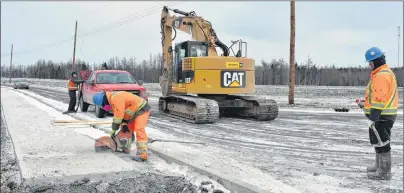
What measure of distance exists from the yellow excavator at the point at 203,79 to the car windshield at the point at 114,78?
1.48 m

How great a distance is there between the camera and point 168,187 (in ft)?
19.9

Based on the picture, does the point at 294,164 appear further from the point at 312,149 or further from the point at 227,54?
the point at 227,54

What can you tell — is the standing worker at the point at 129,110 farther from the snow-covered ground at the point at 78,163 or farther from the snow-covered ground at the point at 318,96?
the snow-covered ground at the point at 318,96

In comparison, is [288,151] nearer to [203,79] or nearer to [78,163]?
[78,163]

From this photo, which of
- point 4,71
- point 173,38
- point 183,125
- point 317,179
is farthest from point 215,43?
point 4,71

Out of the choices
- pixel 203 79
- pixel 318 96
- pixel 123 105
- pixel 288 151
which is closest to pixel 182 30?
pixel 203 79

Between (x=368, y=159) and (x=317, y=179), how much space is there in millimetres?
2186

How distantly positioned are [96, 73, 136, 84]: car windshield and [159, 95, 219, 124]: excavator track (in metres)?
1.65

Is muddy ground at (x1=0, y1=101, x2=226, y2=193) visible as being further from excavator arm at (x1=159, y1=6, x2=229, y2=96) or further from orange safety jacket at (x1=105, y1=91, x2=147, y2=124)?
excavator arm at (x1=159, y1=6, x2=229, y2=96)

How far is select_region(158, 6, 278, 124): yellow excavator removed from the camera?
1404cm

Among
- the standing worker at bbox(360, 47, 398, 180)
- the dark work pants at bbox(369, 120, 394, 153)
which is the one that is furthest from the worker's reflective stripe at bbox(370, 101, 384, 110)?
the dark work pants at bbox(369, 120, 394, 153)

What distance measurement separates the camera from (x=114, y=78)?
53.0 feet

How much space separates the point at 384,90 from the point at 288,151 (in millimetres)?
3206

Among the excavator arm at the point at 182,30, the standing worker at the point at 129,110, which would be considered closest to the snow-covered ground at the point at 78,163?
the standing worker at the point at 129,110
